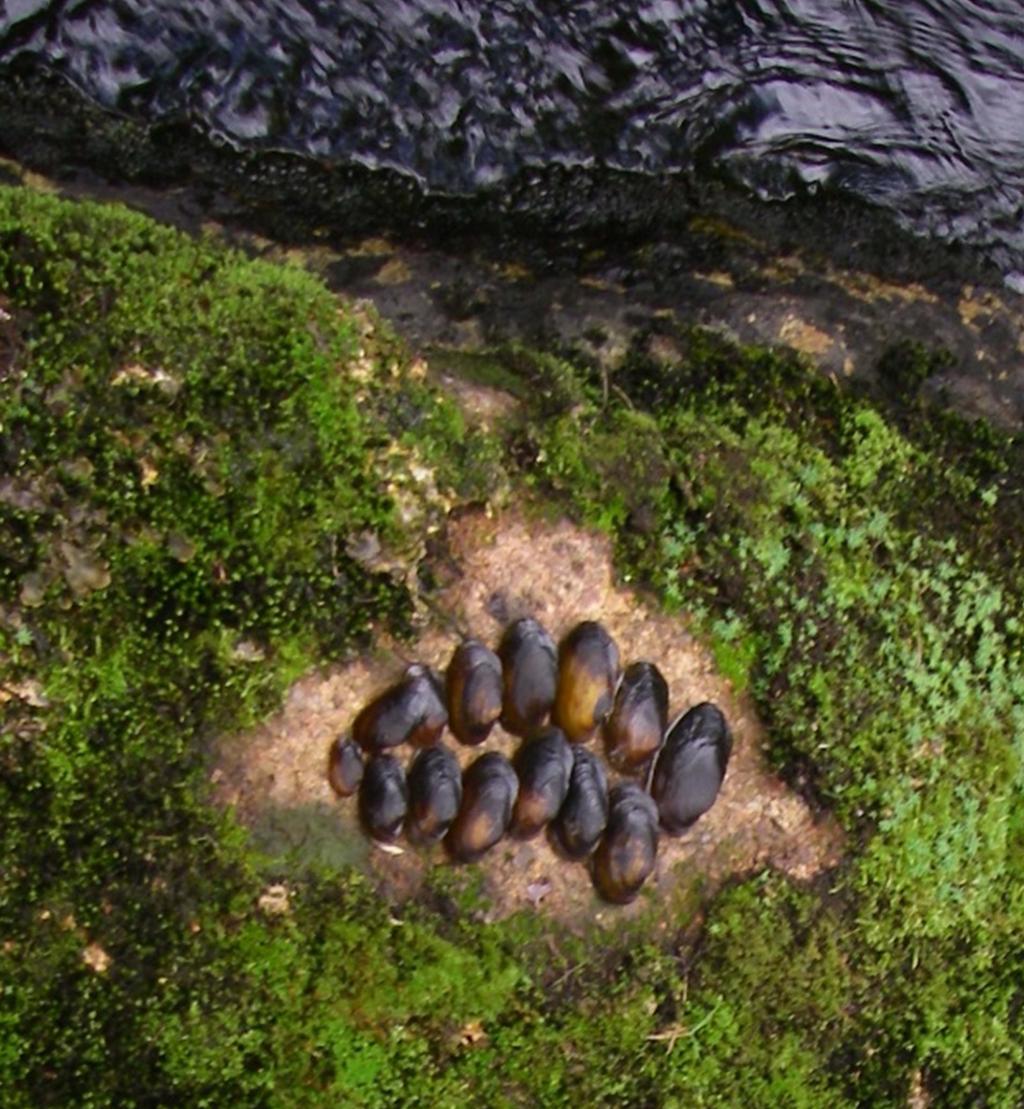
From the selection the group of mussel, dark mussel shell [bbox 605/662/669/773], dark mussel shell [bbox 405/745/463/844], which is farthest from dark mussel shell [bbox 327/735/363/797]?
dark mussel shell [bbox 605/662/669/773]

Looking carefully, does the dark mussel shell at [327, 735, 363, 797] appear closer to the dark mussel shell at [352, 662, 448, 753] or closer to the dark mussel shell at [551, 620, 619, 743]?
the dark mussel shell at [352, 662, 448, 753]

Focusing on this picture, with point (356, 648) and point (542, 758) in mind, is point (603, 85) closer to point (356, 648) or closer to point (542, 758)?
point (356, 648)

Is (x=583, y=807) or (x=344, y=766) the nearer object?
A: (x=344, y=766)

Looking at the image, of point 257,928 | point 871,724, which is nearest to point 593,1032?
point 257,928

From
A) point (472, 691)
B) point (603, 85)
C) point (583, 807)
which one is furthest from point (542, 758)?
point (603, 85)

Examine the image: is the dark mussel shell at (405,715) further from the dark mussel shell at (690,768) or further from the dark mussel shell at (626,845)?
the dark mussel shell at (690,768)

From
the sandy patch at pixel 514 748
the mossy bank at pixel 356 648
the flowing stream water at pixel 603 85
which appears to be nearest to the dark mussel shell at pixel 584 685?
the sandy patch at pixel 514 748

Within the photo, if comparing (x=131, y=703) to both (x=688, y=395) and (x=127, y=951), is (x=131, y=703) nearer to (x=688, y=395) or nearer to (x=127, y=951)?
(x=127, y=951)
